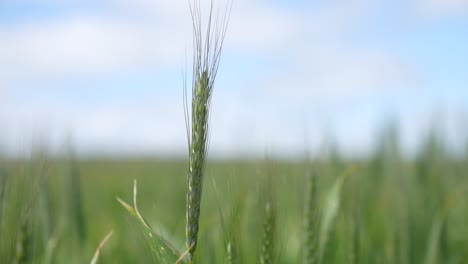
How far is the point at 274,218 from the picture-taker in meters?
1.53

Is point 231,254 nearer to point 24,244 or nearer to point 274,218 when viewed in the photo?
point 274,218

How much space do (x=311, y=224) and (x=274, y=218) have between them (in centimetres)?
28

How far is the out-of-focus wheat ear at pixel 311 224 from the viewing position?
5.59 feet

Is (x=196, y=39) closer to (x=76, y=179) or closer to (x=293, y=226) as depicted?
(x=76, y=179)

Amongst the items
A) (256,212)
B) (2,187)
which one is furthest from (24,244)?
(256,212)

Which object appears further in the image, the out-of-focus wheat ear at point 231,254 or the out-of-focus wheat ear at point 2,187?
the out-of-focus wheat ear at point 2,187

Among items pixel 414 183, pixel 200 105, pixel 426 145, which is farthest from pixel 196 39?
pixel 426 145

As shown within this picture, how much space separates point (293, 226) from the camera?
3.49 metres

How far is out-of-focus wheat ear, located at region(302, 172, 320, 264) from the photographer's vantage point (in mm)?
1703

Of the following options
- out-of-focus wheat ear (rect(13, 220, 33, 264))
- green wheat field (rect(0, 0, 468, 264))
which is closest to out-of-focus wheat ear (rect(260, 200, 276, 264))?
green wheat field (rect(0, 0, 468, 264))

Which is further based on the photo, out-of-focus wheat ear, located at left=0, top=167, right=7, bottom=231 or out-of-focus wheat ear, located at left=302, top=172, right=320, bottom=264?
out-of-focus wheat ear, located at left=302, top=172, right=320, bottom=264

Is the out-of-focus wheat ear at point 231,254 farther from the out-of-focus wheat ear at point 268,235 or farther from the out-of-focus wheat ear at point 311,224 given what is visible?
the out-of-focus wheat ear at point 311,224

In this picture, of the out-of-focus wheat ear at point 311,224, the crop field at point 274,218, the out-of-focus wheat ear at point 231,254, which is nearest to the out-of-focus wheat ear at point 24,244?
the crop field at point 274,218

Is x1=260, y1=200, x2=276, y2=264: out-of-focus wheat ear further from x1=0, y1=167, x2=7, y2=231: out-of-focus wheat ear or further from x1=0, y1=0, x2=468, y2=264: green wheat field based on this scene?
x1=0, y1=167, x2=7, y2=231: out-of-focus wheat ear
